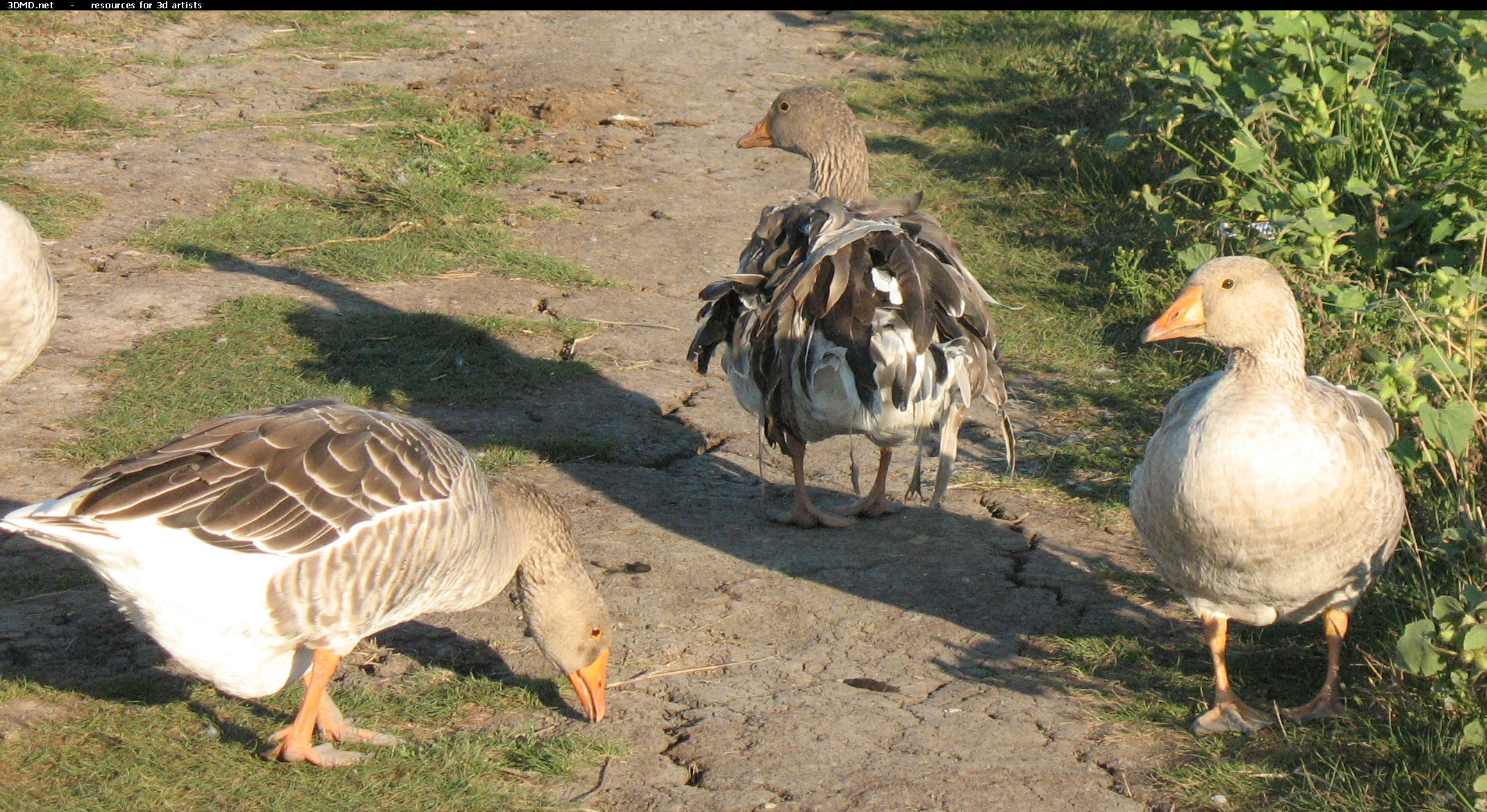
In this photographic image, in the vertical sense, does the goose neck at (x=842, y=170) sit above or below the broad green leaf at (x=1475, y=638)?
above

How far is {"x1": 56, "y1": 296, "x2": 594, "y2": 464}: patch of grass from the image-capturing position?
18.4 feet

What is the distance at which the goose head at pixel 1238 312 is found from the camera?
142 inches

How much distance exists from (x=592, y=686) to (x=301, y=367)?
116 inches

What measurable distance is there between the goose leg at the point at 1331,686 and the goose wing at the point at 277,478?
245 cm

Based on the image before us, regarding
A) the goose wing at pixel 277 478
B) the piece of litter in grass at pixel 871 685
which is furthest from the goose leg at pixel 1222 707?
the goose wing at pixel 277 478

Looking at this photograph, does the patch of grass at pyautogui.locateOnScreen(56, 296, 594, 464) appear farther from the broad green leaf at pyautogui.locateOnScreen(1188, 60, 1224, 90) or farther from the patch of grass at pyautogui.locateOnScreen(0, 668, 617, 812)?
the broad green leaf at pyautogui.locateOnScreen(1188, 60, 1224, 90)

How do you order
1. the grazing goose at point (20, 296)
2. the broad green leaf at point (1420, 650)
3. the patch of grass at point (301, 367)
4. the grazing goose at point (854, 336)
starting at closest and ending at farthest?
the broad green leaf at point (1420, 650) → the grazing goose at point (20, 296) → the grazing goose at point (854, 336) → the patch of grass at point (301, 367)

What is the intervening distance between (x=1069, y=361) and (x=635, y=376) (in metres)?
2.11

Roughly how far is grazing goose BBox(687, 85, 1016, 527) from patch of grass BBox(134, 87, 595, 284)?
2426mm

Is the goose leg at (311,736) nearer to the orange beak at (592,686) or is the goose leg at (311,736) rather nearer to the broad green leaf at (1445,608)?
the orange beak at (592,686)

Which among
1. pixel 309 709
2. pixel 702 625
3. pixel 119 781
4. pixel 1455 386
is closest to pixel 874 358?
pixel 702 625

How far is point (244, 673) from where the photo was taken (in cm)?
348

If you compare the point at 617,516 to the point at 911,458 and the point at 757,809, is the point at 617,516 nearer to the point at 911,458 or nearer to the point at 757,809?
the point at 911,458

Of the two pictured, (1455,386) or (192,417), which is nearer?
(1455,386)
